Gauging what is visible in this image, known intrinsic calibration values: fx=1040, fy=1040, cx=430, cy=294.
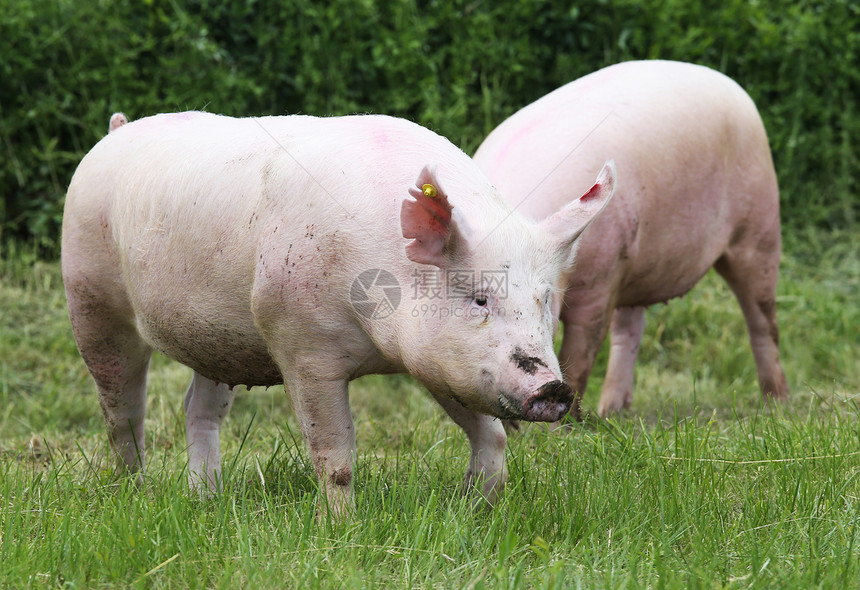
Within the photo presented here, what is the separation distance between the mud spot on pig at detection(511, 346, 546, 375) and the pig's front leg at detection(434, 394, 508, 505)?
657 millimetres

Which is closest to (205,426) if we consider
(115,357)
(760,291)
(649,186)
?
(115,357)

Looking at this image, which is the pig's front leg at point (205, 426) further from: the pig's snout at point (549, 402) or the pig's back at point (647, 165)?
the pig's snout at point (549, 402)

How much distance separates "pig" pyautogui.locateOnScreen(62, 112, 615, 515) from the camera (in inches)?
109

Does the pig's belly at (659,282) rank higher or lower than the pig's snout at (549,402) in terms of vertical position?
higher

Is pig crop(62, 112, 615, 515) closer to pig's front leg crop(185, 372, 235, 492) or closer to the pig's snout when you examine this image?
the pig's snout

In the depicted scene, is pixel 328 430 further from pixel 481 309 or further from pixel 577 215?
pixel 577 215

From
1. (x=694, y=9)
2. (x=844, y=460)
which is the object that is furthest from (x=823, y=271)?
(x=844, y=460)

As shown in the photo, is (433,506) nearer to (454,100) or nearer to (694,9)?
(454,100)

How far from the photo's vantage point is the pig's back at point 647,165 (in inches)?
162

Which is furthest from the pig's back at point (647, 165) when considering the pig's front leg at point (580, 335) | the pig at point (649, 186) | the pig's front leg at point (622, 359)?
the pig's front leg at point (622, 359)

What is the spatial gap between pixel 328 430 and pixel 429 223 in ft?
2.57

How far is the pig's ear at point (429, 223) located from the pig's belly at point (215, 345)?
732 millimetres

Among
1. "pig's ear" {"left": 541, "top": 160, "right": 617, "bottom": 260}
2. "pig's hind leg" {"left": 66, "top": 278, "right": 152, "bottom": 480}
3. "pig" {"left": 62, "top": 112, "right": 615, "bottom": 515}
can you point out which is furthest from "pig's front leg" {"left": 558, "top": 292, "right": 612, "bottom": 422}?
"pig's hind leg" {"left": 66, "top": 278, "right": 152, "bottom": 480}

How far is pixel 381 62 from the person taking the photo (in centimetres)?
702
